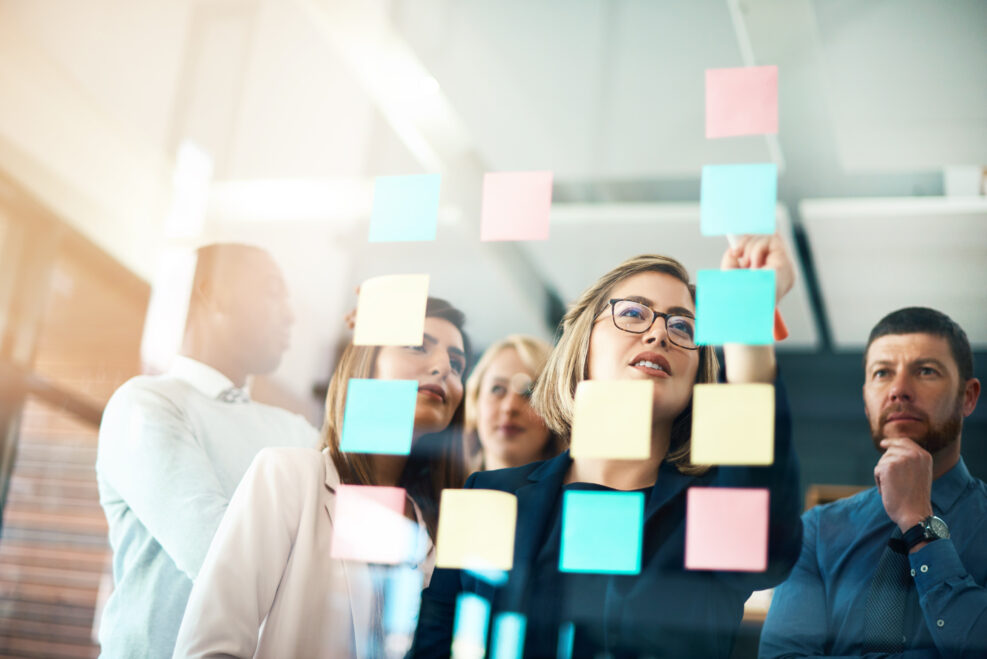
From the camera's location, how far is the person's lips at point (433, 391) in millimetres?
1447

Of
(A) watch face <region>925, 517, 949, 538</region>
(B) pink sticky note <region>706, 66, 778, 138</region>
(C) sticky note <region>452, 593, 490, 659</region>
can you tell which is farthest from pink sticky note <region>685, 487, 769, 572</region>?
(B) pink sticky note <region>706, 66, 778, 138</region>

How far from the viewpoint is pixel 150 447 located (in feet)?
5.15

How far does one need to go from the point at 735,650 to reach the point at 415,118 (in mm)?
1205

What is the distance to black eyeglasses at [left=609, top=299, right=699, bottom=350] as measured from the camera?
4.28ft

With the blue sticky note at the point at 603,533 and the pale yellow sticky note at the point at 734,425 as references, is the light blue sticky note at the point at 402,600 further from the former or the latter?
the pale yellow sticky note at the point at 734,425

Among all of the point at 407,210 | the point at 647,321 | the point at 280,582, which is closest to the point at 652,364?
the point at 647,321

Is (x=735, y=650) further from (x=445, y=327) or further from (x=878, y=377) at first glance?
(x=445, y=327)

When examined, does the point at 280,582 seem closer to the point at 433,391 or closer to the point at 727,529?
the point at 433,391

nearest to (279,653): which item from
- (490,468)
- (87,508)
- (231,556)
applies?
(231,556)

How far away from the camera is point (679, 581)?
1.24 meters

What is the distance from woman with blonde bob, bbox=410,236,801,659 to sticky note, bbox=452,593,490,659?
0.01m

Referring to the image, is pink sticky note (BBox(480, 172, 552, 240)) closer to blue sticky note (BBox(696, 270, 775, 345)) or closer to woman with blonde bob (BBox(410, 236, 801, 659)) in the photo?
woman with blonde bob (BBox(410, 236, 801, 659))

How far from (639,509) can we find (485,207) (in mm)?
567

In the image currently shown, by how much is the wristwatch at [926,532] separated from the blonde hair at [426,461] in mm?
654
